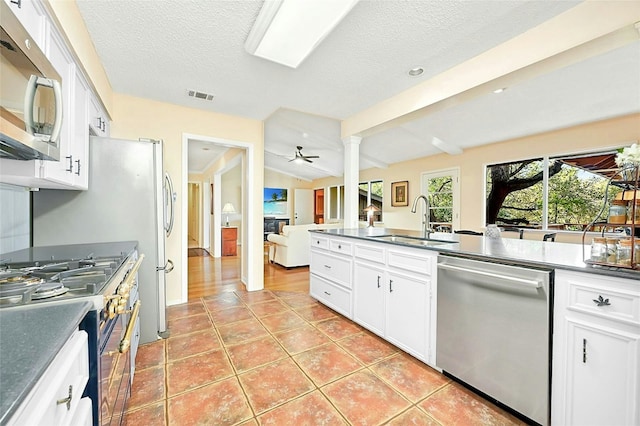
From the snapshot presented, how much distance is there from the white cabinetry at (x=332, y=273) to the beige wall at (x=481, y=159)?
10.1ft

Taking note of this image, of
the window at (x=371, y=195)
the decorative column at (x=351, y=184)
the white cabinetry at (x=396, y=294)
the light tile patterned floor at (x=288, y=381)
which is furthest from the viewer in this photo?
the window at (x=371, y=195)

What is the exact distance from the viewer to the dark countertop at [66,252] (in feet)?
5.03

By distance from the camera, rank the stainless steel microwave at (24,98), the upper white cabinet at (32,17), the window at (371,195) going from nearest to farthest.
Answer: the stainless steel microwave at (24,98)
the upper white cabinet at (32,17)
the window at (371,195)

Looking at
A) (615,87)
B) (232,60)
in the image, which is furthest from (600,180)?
(232,60)

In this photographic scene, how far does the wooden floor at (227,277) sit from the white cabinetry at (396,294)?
1457 millimetres

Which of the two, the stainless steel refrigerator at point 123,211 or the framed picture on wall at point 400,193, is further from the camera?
the framed picture on wall at point 400,193

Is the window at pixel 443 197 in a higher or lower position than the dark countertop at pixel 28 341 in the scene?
higher

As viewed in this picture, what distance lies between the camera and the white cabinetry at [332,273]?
9.20 ft

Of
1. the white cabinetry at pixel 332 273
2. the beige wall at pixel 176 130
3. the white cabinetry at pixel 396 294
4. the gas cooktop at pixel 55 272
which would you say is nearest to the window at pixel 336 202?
the beige wall at pixel 176 130

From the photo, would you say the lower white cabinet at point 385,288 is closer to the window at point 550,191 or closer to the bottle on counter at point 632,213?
the bottle on counter at point 632,213

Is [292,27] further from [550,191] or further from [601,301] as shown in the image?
[550,191]

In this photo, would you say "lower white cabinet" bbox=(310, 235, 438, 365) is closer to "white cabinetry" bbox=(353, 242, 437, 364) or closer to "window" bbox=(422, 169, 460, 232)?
"white cabinetry" bbox=(353, 242, 437, 364)

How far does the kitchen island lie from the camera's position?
3.85 feet

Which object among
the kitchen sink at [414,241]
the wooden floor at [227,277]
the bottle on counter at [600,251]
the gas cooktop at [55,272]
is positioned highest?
the bottle on counter at [600,251]
